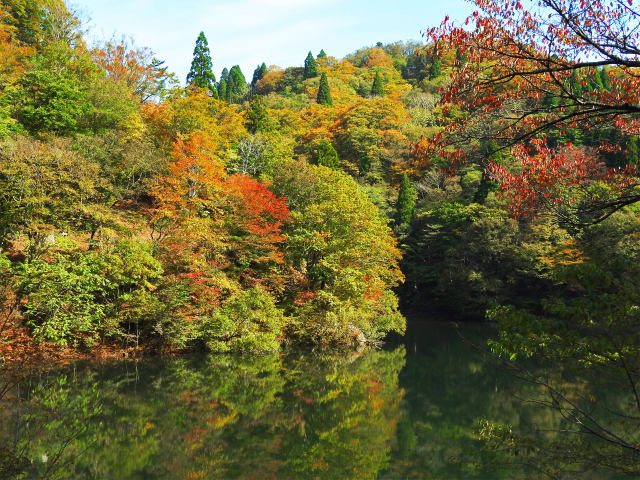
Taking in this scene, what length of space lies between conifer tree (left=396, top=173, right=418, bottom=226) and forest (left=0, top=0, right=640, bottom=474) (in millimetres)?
153

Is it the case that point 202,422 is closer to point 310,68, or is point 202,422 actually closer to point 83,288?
point 83,288

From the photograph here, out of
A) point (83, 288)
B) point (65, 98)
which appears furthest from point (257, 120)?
point (83, 288)

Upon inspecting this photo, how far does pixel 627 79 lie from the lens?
4527 mm

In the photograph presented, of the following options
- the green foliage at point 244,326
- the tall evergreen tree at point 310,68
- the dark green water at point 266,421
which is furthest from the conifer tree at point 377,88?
the dark green water at point 266,421

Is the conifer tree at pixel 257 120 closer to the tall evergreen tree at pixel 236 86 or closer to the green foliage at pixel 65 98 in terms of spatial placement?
the green foliage at pixel 65 98

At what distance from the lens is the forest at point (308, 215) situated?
153 inches

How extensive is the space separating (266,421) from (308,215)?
1099cm

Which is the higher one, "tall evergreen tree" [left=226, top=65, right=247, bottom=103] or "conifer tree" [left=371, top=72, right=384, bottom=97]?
"tall evergreen tree" [left=226, top=65, right=247, bottom=103]

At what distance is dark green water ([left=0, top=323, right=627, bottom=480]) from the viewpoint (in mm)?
6375

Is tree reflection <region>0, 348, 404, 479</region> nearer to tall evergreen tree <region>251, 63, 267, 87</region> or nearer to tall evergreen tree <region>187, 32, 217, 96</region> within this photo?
tall evergreen tree <region>187, 32, 217, 96</region>

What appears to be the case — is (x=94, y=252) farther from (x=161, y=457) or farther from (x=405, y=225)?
(x=405, y=225)

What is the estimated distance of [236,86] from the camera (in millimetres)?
58688

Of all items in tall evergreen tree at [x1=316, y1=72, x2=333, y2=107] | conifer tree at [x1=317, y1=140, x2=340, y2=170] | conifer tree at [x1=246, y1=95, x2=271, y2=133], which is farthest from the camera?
tall evergreen tree at [x1=316, y1=72, x2=333, y2=107]

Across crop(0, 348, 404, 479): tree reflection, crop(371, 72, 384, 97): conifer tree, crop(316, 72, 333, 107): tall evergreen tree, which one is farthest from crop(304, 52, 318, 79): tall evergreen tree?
crop(0, 348, 404, 479): tree reflection
